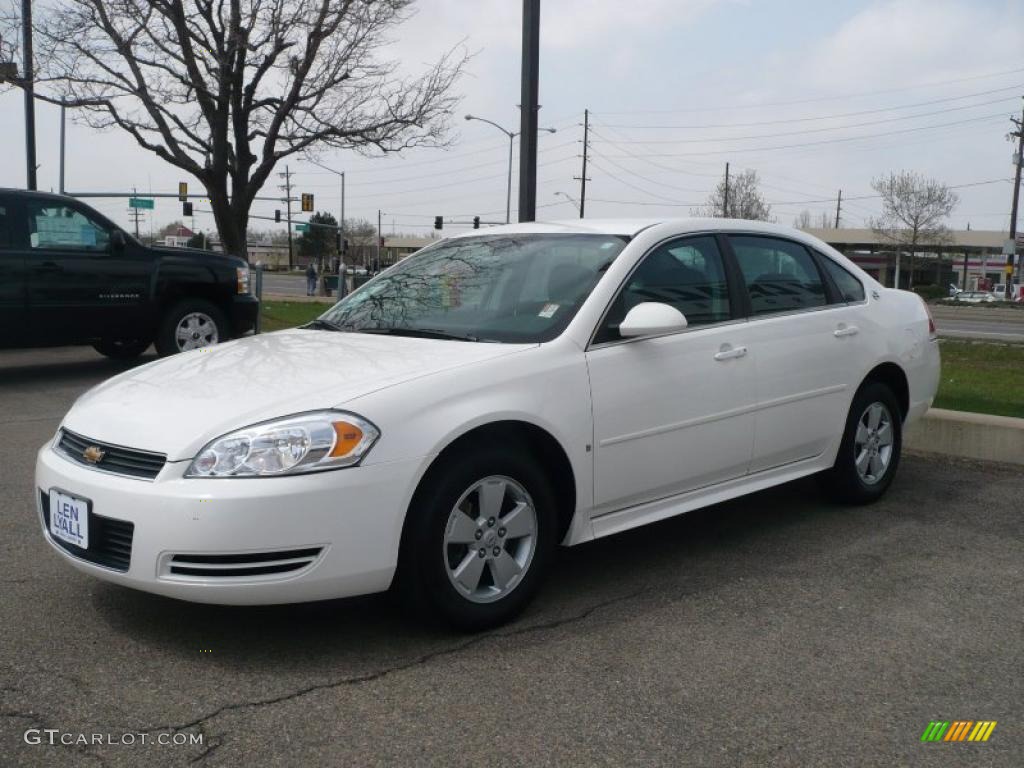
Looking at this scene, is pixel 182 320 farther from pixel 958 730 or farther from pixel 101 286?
pixel 958 730

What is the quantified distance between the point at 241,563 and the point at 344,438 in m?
0.52

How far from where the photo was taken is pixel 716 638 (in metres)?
3.83

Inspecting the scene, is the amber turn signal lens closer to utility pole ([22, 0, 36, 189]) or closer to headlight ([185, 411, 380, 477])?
headlight ([185, 411, 380, 477])

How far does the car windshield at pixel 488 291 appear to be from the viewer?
4.36m

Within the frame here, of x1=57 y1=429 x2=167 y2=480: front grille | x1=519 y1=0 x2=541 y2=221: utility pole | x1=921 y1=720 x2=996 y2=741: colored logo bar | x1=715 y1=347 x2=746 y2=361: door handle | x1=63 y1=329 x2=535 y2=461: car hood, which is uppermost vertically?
x1=519 y1=0 x2=541 y2=221: utility pole

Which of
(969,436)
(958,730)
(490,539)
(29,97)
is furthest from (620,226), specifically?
(29,97)

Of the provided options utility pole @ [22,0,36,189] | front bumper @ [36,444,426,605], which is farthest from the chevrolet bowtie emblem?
utility pole @ [22,0,36,189]

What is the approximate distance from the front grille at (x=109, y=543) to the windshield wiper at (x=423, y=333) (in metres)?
1.47

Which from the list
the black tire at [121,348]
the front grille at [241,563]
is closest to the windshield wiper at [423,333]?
the front grille at [241,563]

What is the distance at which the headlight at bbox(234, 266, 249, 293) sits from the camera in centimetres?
1114

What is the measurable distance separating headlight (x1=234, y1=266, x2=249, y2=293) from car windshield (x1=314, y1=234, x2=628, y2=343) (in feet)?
20.4

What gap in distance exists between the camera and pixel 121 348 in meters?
11.4

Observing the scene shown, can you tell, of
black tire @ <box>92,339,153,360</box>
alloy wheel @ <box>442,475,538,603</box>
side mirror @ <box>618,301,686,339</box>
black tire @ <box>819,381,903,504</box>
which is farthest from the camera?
black tire @ <box>92,339,153,360</box>

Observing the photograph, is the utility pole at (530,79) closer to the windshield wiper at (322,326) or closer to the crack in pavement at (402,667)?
the windshield wiper at (322,326)
